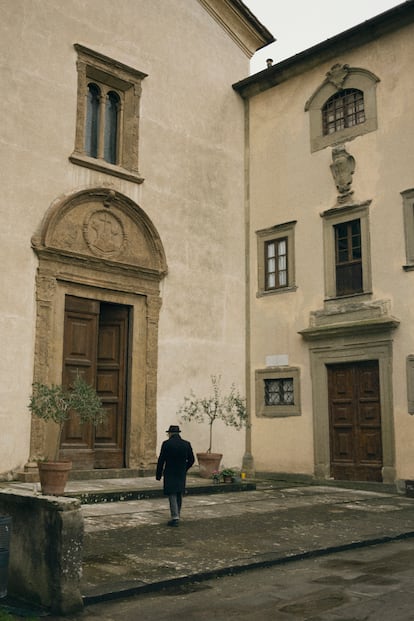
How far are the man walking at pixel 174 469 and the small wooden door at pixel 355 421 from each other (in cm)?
575

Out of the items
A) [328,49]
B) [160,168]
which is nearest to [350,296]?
[160,168]

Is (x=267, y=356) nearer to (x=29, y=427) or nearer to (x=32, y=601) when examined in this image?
(x=29, y=427)

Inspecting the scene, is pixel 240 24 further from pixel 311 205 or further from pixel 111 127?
pixel 311 205

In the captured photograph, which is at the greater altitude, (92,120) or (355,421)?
(92,120)

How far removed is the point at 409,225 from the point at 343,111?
340 centimetres

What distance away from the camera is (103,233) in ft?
46.2

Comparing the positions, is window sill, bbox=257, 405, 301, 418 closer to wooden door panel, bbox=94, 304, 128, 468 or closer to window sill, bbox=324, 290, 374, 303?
window sill, bbox=324, 290, 374, 303

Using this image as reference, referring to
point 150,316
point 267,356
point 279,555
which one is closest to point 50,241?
point 150,316

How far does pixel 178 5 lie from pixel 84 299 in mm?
7623

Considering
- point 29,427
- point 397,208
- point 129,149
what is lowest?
point 29,427

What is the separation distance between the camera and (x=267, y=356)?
1608cm

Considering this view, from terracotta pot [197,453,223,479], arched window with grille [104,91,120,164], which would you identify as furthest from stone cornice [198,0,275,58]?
terracotta pot [197,453,223,479]

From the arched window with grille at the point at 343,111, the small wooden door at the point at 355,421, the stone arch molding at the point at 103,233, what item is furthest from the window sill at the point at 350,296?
the arched window with grille at the point at 343,111

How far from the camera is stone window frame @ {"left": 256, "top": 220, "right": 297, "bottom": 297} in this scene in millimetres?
15953
